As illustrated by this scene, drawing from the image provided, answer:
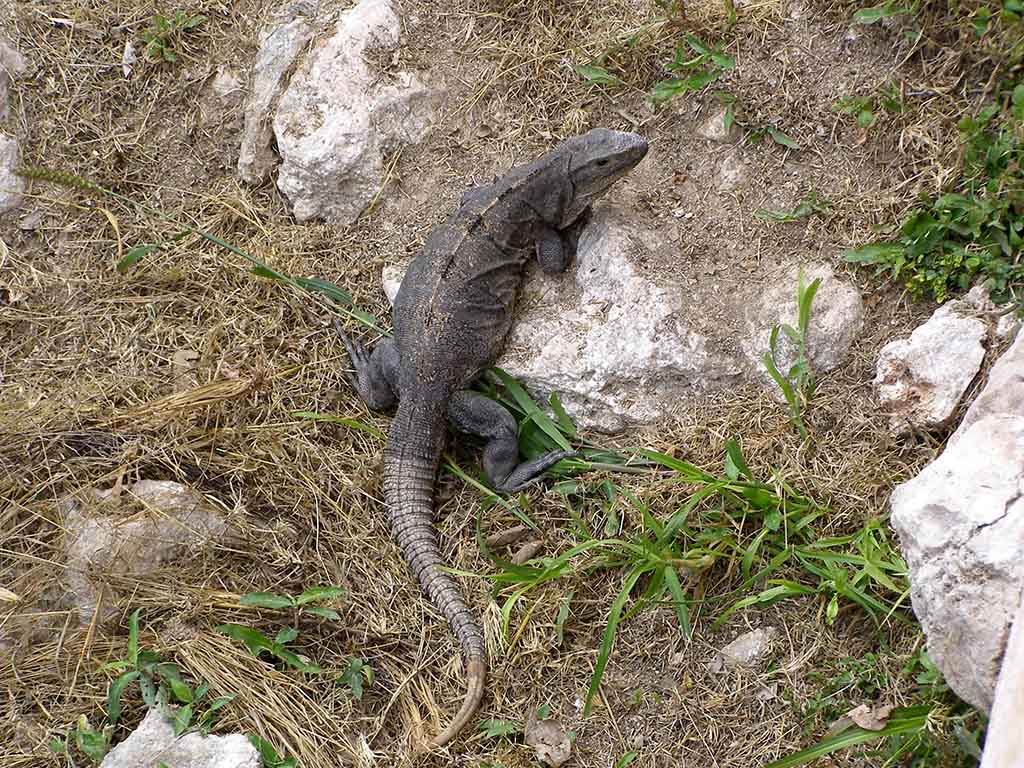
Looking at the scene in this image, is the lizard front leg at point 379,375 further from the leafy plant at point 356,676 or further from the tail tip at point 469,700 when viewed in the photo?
the tail tip at point 469,700

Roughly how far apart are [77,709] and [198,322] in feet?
6.81

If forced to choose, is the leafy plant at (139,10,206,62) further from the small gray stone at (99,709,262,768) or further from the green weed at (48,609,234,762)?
the small gray stone at (99,709,262,768)

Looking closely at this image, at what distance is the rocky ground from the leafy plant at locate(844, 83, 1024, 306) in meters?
0.11

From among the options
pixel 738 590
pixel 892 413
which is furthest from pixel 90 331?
pixel 892 413

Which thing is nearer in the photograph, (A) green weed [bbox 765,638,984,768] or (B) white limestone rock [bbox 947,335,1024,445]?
(A) green weed [bbox 765,638,984,768]

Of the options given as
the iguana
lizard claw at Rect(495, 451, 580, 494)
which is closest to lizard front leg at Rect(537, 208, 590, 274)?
the iguana

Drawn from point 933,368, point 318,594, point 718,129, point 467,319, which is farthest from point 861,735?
point 718,129

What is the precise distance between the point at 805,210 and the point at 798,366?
831mm

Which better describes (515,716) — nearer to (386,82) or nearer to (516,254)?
(516,254)

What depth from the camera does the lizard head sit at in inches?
186

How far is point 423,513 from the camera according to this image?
460cm

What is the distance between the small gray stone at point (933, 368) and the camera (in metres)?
3.92

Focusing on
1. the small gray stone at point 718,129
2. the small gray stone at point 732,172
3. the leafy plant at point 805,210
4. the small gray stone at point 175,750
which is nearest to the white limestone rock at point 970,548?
the leafy plant at point 805,210

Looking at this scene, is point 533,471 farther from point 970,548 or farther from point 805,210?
point 970,548
